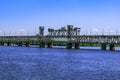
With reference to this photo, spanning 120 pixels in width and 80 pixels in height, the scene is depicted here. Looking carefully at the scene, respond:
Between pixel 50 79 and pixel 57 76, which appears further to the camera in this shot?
pixel 57 76

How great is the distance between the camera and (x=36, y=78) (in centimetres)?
5575

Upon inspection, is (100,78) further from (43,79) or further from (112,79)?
(43,79)

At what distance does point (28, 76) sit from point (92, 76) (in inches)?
435

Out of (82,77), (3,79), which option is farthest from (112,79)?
(3,79)

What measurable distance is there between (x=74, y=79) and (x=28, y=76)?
297 inches

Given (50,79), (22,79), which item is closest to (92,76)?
(50,79)

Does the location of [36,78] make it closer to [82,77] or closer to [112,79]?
[82,77]

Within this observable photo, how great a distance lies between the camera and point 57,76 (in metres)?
59.1

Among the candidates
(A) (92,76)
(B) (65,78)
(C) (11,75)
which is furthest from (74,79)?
(C) (11,75)

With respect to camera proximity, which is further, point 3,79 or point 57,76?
point 57,76

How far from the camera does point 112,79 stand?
5750 centimetres

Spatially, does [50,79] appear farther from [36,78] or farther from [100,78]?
[100,78]

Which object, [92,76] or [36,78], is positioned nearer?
[36,78]

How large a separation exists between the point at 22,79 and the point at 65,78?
7.09 metres
